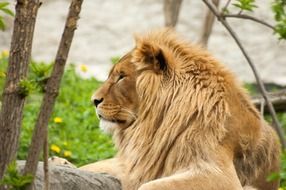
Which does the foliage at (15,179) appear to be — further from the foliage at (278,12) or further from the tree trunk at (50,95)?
the foliage at (278,12)

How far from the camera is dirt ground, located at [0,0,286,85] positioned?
11.6 meters

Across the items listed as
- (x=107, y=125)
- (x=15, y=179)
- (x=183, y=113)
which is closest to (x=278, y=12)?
(x=183, y=113)

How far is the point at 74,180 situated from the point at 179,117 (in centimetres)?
62

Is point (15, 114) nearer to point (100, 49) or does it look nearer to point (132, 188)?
point (132, 188)

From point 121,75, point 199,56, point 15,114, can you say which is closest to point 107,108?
point 121,75

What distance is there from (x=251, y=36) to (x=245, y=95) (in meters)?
7.73

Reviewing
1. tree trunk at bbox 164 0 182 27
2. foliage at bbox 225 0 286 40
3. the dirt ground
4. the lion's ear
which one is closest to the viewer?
foliage at bbox 225 0 286 40

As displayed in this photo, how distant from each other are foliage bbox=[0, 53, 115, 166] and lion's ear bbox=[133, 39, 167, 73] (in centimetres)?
183

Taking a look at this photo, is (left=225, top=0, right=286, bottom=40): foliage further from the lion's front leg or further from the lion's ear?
the lion's front leg

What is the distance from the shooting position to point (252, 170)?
488cm

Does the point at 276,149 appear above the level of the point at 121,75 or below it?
below

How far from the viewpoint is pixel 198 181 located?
452cm

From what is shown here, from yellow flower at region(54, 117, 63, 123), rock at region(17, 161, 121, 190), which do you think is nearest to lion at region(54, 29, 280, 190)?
rock at region(17, 161, 121, 190)

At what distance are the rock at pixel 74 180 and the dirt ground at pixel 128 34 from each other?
5824 mm
